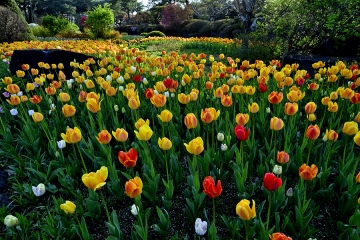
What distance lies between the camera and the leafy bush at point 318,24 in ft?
25.5

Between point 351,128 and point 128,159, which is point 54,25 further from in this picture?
point 351,128

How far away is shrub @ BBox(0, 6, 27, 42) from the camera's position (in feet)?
46.8

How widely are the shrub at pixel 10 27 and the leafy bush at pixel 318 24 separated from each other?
12468 mm

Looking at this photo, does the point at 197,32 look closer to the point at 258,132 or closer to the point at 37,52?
the point at 37,52

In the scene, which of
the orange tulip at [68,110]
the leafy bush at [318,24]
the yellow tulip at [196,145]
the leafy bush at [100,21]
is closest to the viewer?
the yellow tulip at [196,145]

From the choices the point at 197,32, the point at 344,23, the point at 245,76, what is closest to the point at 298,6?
the point at 344,23

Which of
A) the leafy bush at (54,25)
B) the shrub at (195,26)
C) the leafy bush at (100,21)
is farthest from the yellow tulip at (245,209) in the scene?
the shrub at (195,26)

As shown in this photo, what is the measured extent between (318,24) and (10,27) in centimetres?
1356

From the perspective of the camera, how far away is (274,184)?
1650 mm

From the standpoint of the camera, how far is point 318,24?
26.3 feet

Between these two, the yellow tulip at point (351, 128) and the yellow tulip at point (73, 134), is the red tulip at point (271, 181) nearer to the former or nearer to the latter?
the yellow tulip at point (351, 128)

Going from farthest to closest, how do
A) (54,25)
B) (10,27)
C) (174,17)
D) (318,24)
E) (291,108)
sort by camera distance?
(174,17), (54,25), (10,27), (318,24), (291,108)

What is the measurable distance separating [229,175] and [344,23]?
22.7 feet

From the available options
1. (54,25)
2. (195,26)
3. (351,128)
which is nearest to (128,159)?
(351,128)
